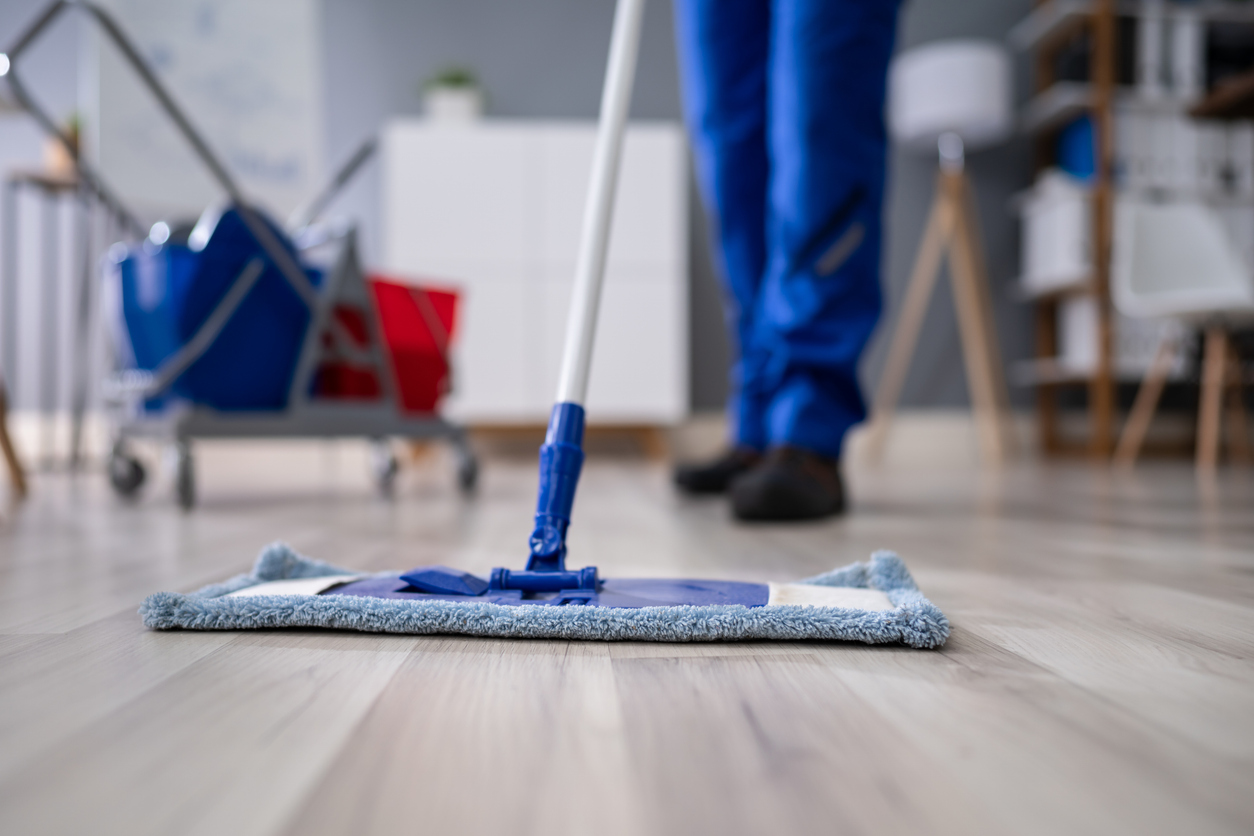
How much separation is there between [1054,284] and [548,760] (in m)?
3.13

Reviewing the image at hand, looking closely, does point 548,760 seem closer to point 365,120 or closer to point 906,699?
point 906,699

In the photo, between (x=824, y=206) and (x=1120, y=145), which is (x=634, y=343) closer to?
(x=824, y=206)

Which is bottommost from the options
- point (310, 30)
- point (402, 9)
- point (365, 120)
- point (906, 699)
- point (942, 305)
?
point (906, 699)

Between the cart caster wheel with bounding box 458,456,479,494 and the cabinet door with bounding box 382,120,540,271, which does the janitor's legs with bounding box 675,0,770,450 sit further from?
the cabinet door with bounding box 382,120,540,271

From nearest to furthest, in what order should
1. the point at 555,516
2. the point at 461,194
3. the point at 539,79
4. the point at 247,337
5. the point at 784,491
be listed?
1. the point at 555,516
2. the point at 784,491
3. the point at 247,337
4. the point at 461,194
5. the point at 539,79

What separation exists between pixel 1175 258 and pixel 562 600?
3047 mm

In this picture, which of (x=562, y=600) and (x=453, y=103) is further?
(x=453, y=103)

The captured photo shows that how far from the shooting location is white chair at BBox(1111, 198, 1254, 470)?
2.66 metres

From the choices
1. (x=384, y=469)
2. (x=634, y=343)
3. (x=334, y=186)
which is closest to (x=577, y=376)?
(x=384, y=469)

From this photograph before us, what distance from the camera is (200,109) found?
159cm

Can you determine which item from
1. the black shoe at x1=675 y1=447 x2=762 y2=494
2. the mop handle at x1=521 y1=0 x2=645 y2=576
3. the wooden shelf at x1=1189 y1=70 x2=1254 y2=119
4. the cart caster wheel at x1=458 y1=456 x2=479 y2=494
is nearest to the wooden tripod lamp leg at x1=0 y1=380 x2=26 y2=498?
the cart caster wheel at x1=458 y1=456 x2=479 y2=494

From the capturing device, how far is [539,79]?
10.4ft

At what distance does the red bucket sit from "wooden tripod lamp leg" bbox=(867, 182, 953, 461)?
5.66 feet

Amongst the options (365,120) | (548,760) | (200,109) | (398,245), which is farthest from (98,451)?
(548,760)
